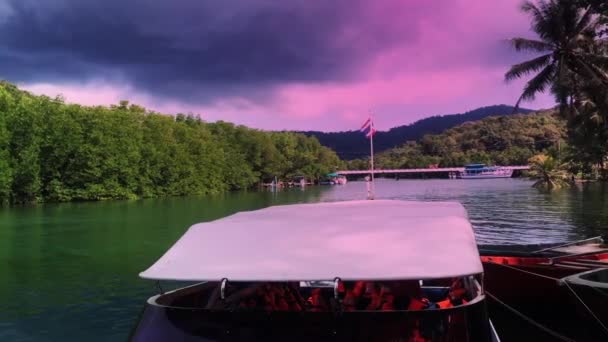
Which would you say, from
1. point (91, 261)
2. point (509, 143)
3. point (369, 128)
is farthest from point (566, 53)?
point (509, 143)

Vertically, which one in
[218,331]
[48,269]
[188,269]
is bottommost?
[48,269]

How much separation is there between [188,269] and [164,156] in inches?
3712

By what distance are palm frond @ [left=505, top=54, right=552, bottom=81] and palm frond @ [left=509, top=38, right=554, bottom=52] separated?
0.54 metres

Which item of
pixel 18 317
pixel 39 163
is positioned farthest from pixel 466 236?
pixel 39 163

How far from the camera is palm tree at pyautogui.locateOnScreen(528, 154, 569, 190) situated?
3103 inches

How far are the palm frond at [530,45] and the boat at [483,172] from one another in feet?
430

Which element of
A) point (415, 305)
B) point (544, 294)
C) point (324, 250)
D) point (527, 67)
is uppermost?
point (527, 67)

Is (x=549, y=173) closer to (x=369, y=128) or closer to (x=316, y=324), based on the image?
(x=369, y=128)

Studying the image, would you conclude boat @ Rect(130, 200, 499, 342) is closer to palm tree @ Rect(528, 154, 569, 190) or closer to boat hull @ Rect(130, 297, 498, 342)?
boat hull @ Rect(130, 297, 498, 342)

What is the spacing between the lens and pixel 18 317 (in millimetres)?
11781

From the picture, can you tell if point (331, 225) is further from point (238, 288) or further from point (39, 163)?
point (39, 163)

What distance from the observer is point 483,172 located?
6555 inches

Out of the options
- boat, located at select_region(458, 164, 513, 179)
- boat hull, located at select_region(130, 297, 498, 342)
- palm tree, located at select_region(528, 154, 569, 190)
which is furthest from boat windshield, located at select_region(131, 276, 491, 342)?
boat, located at select_region(458, 164, 513, 179)

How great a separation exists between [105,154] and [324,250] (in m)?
79.1
